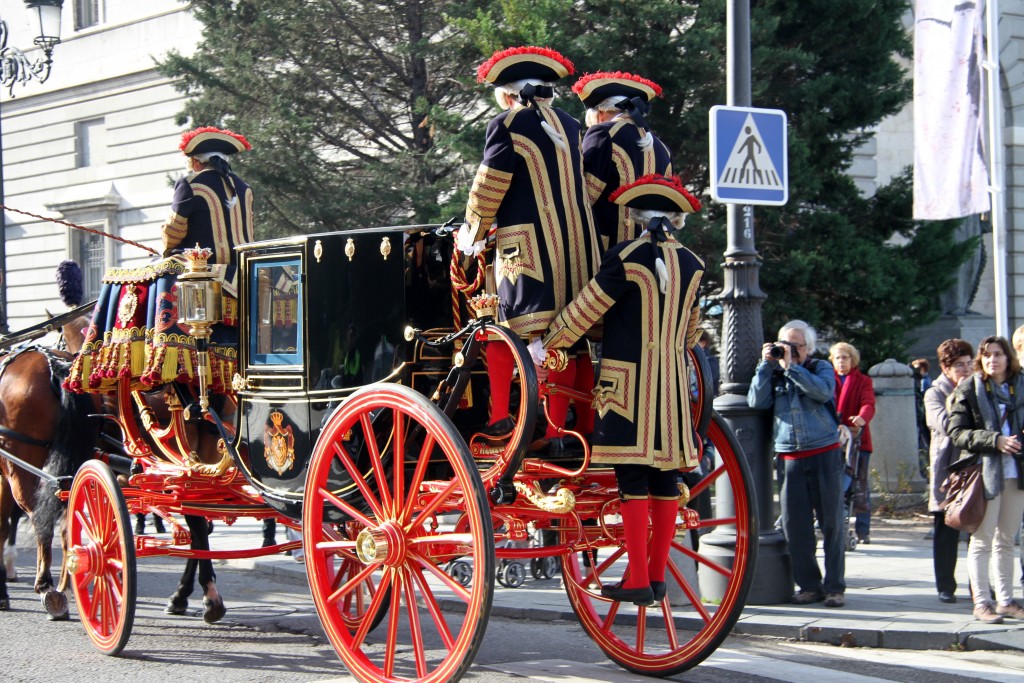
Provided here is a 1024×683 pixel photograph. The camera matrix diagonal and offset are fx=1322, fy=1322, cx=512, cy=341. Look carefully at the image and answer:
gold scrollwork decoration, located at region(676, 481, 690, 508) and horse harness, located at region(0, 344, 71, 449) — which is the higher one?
horse harness, located at region(0, 344, 71, 449)

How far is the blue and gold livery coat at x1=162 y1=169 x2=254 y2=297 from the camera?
27.4ft

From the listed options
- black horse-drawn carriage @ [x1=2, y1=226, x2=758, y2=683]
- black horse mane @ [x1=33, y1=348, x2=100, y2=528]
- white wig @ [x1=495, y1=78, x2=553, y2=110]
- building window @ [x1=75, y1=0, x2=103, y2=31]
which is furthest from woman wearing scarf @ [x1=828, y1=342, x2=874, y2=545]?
building window @ [x1=75, y1=0, x2=103, y2=31]

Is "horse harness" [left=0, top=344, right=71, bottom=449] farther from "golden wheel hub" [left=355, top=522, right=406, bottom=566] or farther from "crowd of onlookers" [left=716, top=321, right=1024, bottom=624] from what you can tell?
"crowd of onlookers" [left=716, top=321, right=1024, bottom=624]

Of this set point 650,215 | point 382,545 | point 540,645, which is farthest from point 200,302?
point 650,215

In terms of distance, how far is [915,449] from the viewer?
13.8 m

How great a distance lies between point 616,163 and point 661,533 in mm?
1718

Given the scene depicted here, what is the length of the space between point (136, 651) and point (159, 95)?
69.4 feet

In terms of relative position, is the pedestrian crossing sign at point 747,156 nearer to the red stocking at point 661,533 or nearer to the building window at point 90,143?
the red stocking at point 661,533

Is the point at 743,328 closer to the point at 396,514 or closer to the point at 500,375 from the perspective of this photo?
the point at 500,375

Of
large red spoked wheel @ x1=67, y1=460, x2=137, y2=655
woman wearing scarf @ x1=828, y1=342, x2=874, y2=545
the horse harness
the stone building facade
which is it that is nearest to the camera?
large red spoked wheel @ x1=67, y1=460, x2=137, y2=655

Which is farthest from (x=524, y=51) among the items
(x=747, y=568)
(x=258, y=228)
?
(x=258, y=228)

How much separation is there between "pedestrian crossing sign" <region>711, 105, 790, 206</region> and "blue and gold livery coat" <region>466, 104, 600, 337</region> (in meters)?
2.71

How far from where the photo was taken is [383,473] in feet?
19.2

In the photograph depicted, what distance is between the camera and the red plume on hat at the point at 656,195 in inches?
225
